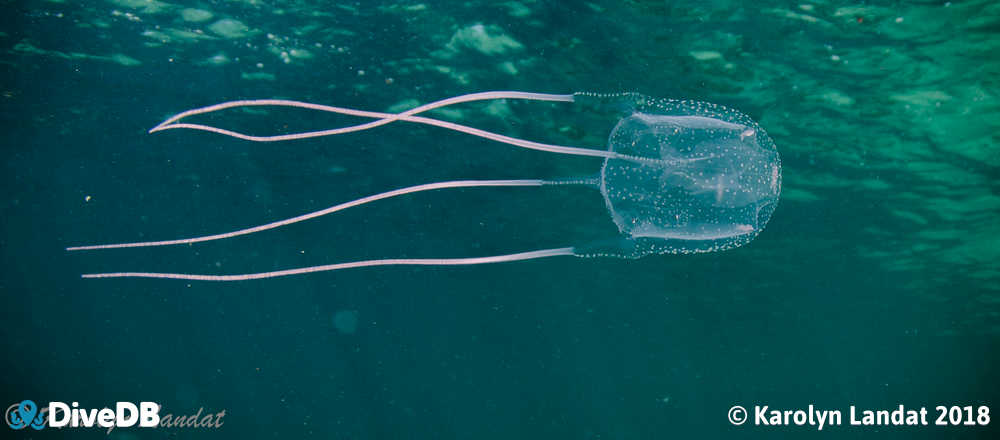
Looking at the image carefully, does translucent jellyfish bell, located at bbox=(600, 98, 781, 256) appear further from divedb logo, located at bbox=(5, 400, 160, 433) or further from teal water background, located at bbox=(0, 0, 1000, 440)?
divedb logo, located at bbox=(5, 400, 160, 433)

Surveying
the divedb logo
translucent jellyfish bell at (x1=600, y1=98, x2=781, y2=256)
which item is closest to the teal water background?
translucent jellyfish bell at (x1=600, y1=98, x2=781, y2=256)

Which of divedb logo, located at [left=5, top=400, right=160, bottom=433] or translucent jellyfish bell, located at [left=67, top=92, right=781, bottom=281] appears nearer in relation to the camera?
translucent jellyfish bell, located at [left=67, top=92, right=781, bottom=281]

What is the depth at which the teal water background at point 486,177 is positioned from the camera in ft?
22.2

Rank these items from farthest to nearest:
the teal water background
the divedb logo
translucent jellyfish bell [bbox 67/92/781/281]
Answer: the divedb logo < the teal water background < translucent jellyfish bell [bbox 67/92/781/281]

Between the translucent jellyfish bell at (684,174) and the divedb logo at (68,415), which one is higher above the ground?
the translucent jellyfish bell at (684,174)

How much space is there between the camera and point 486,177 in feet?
37.0

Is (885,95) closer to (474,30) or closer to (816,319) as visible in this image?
(474,30)

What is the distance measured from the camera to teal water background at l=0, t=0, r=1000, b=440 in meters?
6.76

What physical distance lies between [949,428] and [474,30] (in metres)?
59.3

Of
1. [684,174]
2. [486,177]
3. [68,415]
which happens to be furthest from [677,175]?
[68,415]

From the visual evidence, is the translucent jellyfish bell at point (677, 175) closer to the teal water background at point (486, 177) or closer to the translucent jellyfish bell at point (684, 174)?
the translucent jellyfish bell at point (684, 174)

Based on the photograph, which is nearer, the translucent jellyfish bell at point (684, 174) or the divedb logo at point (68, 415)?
the translucent jellyfish bell at point (684, 174)

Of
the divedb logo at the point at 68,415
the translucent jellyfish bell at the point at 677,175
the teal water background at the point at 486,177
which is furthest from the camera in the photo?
the divedb logo at the point at 68,415

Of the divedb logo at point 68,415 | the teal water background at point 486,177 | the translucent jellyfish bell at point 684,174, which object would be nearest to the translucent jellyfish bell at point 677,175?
the translucent jellyfish bell at point 684,174
